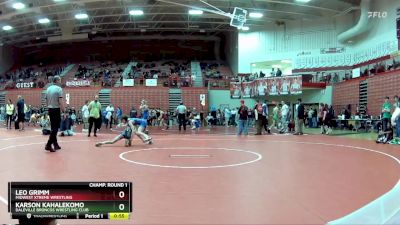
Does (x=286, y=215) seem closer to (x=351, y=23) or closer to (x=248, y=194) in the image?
(x=248, y=194)

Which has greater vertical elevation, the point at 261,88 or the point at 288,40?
the point at 288,40

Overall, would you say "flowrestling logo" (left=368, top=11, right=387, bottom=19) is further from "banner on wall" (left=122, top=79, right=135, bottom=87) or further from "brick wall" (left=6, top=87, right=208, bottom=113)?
"banner on wall" (left=122, top=79, right=135, bottom=87)

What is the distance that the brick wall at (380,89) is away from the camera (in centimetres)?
1975

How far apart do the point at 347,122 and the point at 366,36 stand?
8833mm

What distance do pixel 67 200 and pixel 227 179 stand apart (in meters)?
3.58

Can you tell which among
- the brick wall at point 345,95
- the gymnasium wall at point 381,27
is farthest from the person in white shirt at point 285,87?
the gymnasium wall at point 381,27

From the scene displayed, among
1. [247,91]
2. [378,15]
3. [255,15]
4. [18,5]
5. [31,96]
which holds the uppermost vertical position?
[18,5]

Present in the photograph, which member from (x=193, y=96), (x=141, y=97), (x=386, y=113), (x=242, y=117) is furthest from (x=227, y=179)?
(x=141, y=97)

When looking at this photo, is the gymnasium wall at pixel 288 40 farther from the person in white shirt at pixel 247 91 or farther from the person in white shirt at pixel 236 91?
the person in white shirt at pixel 247 91

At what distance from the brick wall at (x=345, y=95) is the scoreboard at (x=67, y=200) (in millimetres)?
24090

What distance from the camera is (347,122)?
23.6 m

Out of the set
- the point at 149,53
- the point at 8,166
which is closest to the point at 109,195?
the point at 8,166

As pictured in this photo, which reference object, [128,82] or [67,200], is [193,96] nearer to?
[128,82]

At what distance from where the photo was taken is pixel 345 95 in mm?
25969
